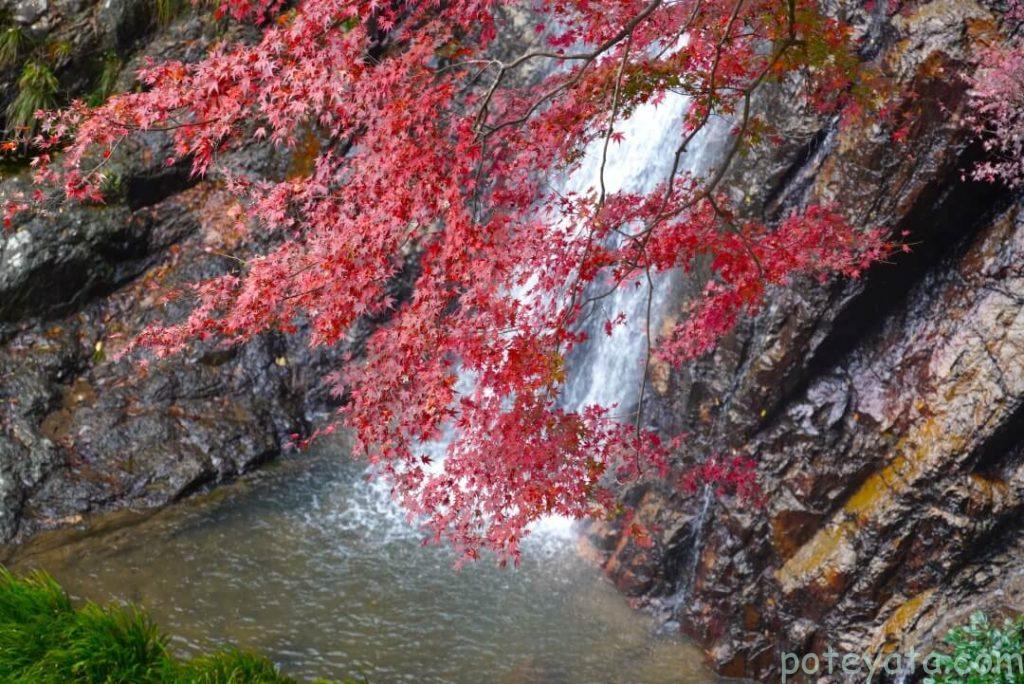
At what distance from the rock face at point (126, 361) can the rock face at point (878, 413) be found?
4.72 m

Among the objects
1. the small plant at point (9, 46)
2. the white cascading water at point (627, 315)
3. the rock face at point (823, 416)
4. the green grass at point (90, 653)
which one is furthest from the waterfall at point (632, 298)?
the small plant at point (9, 46)

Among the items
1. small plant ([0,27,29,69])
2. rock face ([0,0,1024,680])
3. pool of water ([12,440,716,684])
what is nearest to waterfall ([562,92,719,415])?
rock face ([0,0,1024,680])

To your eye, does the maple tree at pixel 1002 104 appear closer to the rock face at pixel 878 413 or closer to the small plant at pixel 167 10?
the rock face at pixel 878 413

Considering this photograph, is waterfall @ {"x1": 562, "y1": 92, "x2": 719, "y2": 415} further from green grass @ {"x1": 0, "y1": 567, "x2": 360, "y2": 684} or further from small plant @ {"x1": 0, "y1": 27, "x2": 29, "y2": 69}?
small plant @ {"x1": 0, "y1": 27, "x2": 29, "y2": 69}

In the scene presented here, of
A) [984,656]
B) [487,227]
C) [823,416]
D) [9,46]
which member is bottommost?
[984,656]

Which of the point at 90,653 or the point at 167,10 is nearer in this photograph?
the point at 90,653

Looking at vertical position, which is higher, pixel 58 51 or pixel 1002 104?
pixel 58 51

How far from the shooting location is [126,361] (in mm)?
8148

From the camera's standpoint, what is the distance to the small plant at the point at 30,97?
26.7 ft

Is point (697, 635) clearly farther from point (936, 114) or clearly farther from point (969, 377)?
point (936, 114)

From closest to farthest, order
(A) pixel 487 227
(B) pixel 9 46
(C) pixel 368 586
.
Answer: (A) pixel 487 227 → (C) pixel 368 586 → (B) pixel 9 46

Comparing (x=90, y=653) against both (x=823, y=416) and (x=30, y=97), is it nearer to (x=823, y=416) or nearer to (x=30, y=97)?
(x=823, y=416)

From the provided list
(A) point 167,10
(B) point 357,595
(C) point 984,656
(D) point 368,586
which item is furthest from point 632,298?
(A) point 167,10

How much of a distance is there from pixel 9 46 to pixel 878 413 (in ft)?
31.6
